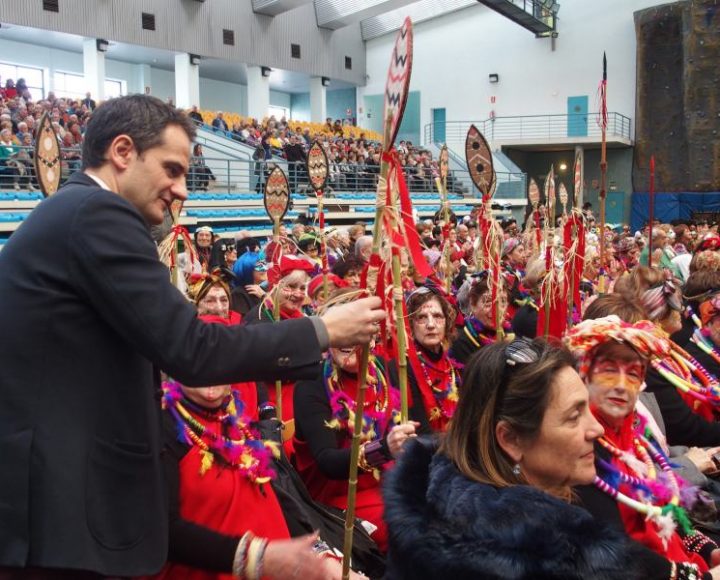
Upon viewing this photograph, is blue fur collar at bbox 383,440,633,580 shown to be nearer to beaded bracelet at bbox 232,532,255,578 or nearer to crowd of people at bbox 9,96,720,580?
crowd of people at bbox 9,96,720,580

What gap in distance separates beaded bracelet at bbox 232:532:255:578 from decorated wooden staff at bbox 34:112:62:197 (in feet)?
10.5

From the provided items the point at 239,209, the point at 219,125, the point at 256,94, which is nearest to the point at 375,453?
the point at 239,209

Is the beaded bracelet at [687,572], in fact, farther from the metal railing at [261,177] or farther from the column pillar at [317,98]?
the column pillar at [317,98]

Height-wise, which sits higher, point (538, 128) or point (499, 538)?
point (538, 128)

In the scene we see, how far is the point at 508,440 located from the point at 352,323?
0.52 m

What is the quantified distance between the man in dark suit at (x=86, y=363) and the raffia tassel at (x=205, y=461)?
629mm

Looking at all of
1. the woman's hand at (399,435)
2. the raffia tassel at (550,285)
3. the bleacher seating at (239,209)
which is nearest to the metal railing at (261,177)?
the bleacher seating at (239,209)

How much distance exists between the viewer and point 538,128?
24.3 metres

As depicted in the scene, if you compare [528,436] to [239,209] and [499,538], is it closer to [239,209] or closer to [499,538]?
[499,538]

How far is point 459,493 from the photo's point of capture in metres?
1.55

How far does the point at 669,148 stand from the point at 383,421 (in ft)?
70.2

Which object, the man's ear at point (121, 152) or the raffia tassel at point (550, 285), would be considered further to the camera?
the raffia tassel at point (550, 285)

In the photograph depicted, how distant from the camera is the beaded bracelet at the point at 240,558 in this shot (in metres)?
1.79

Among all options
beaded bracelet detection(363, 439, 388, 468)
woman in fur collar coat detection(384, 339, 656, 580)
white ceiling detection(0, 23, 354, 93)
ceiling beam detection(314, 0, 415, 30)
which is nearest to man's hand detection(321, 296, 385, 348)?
woman in fur collar coat detection(384, 339, 656, 580)
